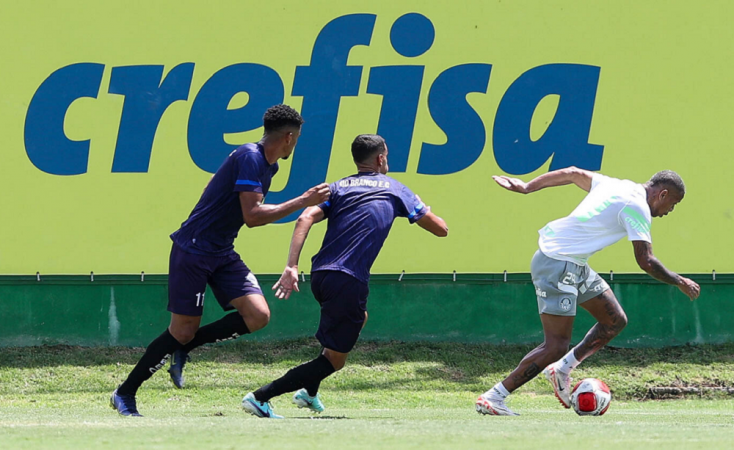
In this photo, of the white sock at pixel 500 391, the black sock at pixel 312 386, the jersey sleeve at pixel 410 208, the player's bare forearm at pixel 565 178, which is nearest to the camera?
the black sock at pixel 312 386

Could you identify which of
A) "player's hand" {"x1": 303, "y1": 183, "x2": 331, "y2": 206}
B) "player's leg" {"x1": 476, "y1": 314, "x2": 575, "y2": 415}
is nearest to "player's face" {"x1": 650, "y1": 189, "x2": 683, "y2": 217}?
"player's leg" {"x1": 476, "y1": 314, "x2": 575, "y2": 415}

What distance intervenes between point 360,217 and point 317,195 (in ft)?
1.16

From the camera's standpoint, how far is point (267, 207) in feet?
21.7

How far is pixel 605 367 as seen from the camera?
10.8m

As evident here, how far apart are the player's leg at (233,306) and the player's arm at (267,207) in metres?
0.57

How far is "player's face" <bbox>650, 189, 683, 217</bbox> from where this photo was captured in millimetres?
7082

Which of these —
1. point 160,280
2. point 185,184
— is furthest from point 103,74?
point 160,280

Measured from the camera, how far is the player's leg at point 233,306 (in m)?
7.01

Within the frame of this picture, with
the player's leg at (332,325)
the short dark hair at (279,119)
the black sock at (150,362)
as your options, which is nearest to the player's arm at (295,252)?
the player's leg at (332,325)

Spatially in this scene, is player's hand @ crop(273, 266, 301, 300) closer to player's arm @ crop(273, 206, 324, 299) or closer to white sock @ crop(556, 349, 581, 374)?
→ player's arm @ crop(273, 206, 324, 299)

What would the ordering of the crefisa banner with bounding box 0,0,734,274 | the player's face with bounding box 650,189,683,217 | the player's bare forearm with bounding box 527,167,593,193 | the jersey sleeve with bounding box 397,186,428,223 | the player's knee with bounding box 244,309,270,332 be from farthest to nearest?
1. the crefisa banner with bounding box 0,0,734,274
2. the player's bare forearm with bounding box 527,167,593,193
3. the player's face with bounding box 650,189,683,217
4. the player's knee with bounding box 244,309,270,332
5. the jersey sleeve with bounding box 397,186,428,223

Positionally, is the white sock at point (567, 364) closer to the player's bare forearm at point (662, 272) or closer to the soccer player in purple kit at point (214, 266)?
the player's bare forearm at point (662, 272)

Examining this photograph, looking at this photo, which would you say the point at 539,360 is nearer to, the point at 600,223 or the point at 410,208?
the point at 600,223

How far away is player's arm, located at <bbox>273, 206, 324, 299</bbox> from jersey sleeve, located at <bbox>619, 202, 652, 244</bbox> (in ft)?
7.16
